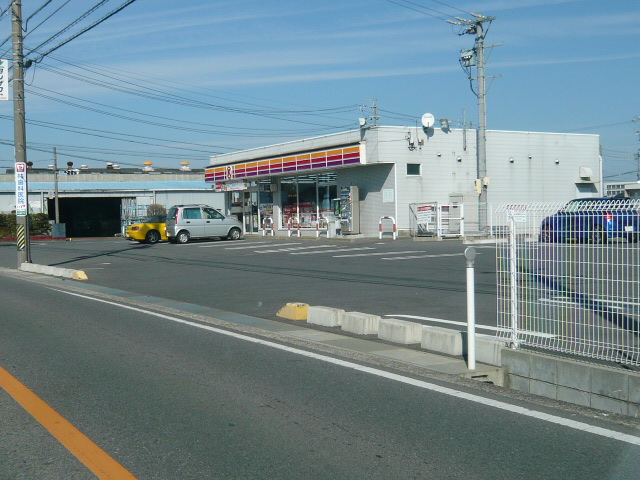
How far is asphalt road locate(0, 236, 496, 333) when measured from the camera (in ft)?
43.8

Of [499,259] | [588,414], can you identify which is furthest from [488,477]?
[499,259]

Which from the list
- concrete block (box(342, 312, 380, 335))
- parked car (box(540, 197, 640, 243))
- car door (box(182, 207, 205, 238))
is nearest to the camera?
parked car (box(540, 197, 640, 243))

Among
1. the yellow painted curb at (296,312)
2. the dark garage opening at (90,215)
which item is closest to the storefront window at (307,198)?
the yellow painted curb at (296,312)

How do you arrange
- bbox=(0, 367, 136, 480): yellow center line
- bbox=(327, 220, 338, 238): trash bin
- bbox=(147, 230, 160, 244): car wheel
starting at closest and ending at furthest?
bbox=(0, 367, 136, 480): yellow center line < bbox=(327, 220, 338, 238): trash bin < bbox=(147, 230, 160, 244): car wheel

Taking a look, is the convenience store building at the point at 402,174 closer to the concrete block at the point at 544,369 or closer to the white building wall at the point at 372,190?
the white building wall at the point at 372,190

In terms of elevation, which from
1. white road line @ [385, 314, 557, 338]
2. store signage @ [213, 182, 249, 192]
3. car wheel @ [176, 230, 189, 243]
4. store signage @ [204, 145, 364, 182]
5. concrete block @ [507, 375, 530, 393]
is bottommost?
concrete block @ [507, 375, 530, 393]

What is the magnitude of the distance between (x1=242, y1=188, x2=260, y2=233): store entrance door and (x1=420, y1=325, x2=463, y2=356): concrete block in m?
33.5

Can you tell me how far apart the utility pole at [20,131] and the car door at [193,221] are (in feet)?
39.8

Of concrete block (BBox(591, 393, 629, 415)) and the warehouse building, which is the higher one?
the warehouse building

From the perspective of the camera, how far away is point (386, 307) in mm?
12828

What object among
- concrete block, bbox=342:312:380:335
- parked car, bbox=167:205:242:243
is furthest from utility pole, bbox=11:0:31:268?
concrete block, bbox=342:312:380:335

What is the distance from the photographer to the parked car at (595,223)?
21.6ft

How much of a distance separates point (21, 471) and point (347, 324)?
6.13m

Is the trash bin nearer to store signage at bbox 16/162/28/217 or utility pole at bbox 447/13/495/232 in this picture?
utility pole at bbox 447/13/495/232
